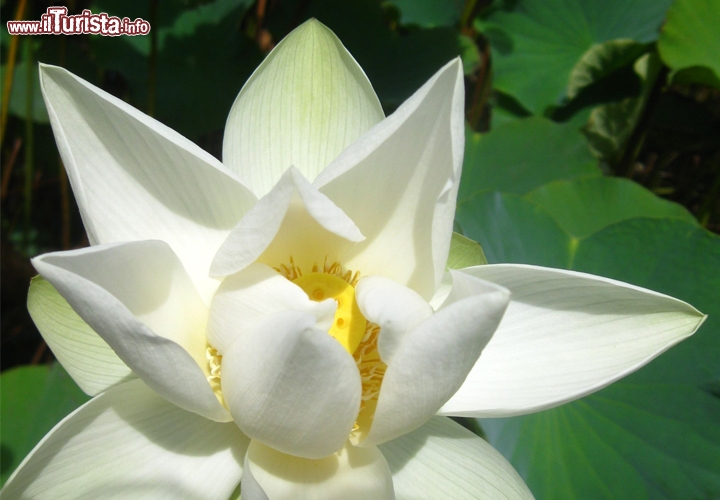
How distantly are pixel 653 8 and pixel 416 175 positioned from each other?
1740 mm

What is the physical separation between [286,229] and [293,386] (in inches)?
13.9

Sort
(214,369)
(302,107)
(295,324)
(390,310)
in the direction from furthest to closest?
(302,107)
(214,369)
(390,310)
(295,324)

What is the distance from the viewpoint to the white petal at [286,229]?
884mm

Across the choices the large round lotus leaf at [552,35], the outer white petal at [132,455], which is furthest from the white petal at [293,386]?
the large round lotus leaf at [552,35]

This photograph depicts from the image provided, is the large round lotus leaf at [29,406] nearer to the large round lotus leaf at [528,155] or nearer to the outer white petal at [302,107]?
the outer white petal at [302,107]

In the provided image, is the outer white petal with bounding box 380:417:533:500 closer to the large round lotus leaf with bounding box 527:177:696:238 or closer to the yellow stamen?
the yellow stamen

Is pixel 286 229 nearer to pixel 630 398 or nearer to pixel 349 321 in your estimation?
pixel 349 321

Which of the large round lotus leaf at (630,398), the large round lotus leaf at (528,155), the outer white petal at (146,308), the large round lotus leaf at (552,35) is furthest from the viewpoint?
the large round lotus leaf at (552,35)

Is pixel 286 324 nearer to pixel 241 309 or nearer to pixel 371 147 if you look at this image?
pixel 241 309

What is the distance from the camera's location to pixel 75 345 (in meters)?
1.10

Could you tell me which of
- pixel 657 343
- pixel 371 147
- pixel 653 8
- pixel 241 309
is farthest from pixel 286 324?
pixel 653 8

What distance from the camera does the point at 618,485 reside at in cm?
130

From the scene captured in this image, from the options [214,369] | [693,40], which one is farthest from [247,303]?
[693,40]

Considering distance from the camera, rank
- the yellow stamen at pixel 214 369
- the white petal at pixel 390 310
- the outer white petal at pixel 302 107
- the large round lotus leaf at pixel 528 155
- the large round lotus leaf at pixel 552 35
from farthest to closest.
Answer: the large round lotus leaf at pixel 552 35
the large round lotus leaf at pixel 528 155
the outer white petal at pixel 302 107
the yellow stamen at pixel 214 369
the white petal at pixel 390 310
